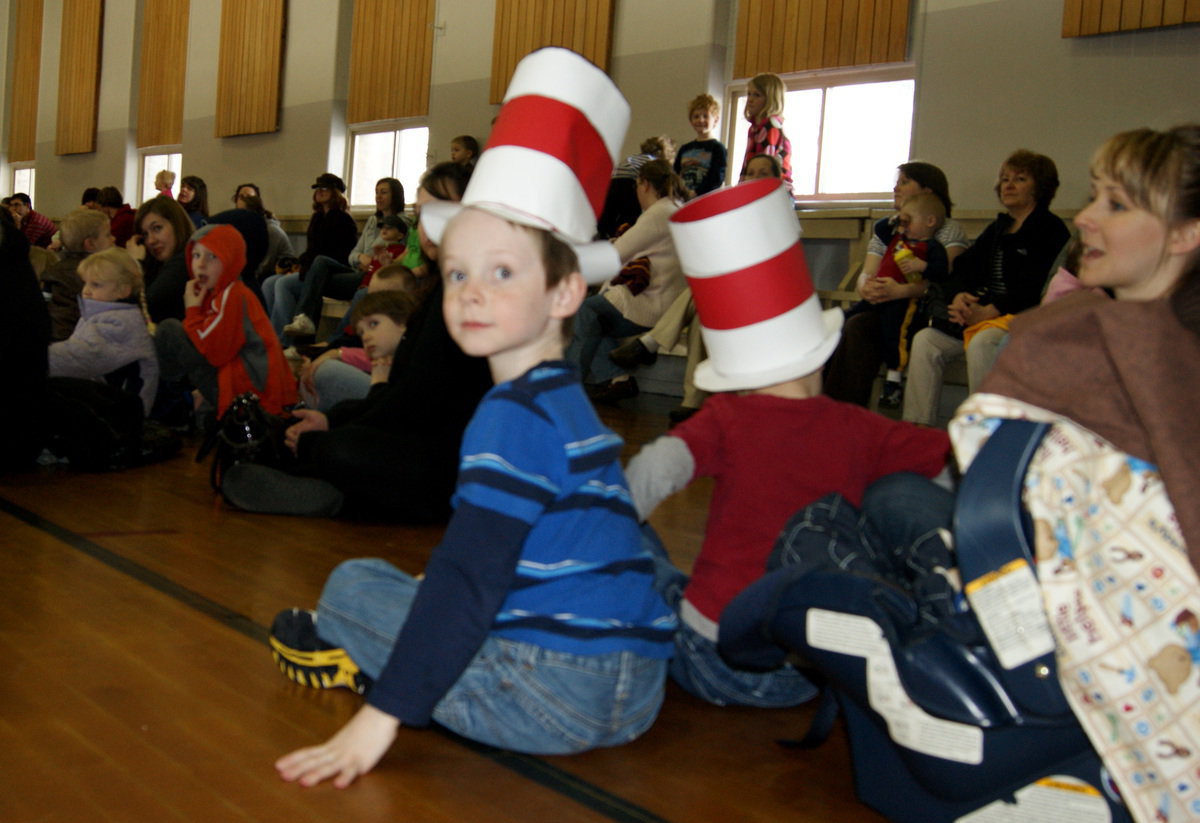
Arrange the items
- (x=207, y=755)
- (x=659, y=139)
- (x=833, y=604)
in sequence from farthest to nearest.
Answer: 1. (x=659, y=139)
2. (x=207, y=755)
3. (x=833, y=604)

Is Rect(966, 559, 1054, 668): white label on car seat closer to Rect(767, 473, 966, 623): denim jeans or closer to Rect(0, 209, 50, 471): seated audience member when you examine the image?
Rect(767, 473, 966, 623): denim jeans

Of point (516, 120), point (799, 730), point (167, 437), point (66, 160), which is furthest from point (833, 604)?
point (66, 160)

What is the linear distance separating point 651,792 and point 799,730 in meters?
0.41

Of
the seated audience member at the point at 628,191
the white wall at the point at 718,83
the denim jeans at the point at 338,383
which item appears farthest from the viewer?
the seated audience member at the point at 628,191

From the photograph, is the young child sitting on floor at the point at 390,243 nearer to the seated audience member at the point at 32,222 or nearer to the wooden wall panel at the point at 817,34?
the wooden wall panel at the point at 817,34

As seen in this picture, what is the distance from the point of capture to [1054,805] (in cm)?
129

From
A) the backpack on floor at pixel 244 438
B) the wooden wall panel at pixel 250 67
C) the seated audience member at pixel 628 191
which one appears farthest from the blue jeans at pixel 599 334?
the wooden wall panel at pixel 250 67

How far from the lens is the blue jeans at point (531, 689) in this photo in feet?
4.90

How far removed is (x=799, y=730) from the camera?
1.80 meters

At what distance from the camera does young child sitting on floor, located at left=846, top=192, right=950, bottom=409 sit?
182 inches

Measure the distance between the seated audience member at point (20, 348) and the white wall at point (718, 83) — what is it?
4.38m

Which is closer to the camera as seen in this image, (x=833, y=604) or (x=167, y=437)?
(x=833, y=604)

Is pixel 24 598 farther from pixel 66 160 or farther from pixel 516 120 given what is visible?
pixel 66 160

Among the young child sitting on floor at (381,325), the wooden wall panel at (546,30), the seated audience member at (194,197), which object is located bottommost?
the young child sitting on floor at (381,325)
